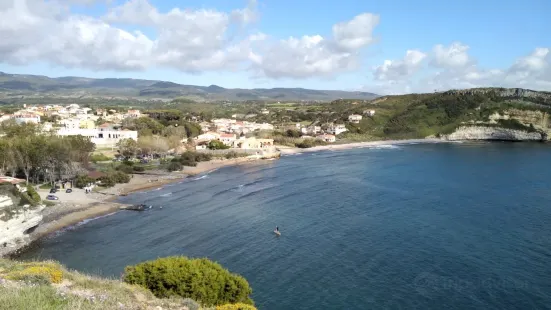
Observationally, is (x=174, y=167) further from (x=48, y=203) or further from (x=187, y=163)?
(x=48, y=203)

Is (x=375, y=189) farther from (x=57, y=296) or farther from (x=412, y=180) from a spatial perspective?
(x=57, y=296)

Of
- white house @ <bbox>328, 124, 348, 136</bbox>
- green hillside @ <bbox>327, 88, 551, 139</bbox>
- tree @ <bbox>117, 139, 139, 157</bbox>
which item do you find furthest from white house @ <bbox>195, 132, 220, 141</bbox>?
green hillside @ <bbox>327, 88, 551, 139</bbox>

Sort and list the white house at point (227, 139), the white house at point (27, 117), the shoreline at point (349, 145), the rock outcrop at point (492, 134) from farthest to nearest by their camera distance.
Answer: the rock outcrop at point (492, 134)
the shoreline at point (349, 145)
the white house at point (27, 117)
the white house at point (227, 139)

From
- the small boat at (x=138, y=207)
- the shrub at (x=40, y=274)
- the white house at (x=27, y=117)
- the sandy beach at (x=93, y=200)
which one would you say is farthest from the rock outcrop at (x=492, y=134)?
the shrub at (x=40, y=274)

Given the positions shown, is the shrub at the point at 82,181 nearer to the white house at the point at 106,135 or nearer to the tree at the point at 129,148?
the tree at the point at 129,148

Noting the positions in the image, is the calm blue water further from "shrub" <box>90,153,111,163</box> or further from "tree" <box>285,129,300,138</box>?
"tree" <box>285,129,300,138</box>

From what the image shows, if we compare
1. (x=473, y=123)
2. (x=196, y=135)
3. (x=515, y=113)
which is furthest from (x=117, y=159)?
(x=515, y=113)
